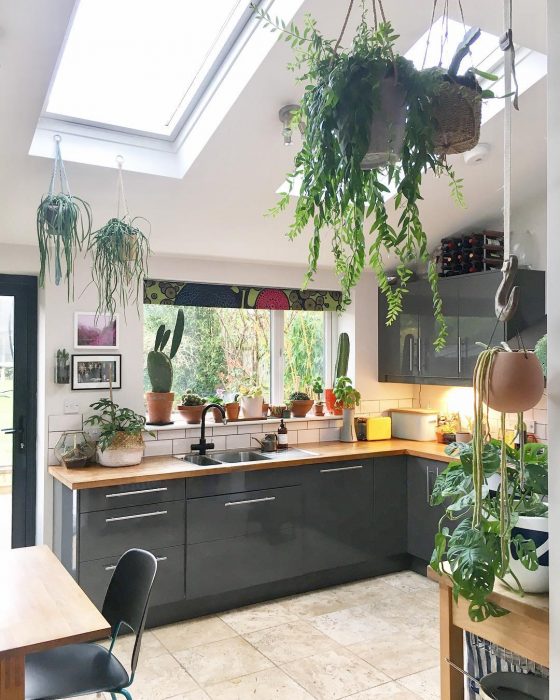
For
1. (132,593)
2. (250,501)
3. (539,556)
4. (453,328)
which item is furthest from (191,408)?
(539,556)

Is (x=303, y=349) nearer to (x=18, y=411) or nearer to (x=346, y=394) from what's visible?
(x=346, y=394)

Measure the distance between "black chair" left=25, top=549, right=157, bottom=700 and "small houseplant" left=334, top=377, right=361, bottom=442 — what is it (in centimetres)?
264

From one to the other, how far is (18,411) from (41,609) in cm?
222

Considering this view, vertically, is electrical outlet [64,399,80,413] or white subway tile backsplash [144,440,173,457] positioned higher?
electrical outlet [64,399,80,413]

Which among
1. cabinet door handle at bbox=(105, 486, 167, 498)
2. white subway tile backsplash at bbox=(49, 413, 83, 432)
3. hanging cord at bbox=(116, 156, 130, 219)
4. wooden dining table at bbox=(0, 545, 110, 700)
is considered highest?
hanging cord at bbox=(116, 156, 130, 219)

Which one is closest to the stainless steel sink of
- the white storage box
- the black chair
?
the white storage box

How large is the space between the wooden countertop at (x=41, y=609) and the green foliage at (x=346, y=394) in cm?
276

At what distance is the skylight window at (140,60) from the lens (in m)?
2.79

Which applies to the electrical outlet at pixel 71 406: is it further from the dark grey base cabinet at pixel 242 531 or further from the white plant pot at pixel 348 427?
the white plant pot at pixel 348 427

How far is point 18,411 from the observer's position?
398cm

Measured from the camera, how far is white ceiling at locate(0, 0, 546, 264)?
246 centimetres

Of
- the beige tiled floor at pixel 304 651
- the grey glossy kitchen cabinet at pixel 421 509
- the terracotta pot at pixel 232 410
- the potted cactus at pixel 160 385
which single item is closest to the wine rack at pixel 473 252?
the grey glossy kitchen cabinet at pixel 421 509

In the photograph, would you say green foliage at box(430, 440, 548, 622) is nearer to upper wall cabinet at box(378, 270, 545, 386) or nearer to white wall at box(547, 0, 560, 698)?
white wall at box(547, 0, 560, 698)

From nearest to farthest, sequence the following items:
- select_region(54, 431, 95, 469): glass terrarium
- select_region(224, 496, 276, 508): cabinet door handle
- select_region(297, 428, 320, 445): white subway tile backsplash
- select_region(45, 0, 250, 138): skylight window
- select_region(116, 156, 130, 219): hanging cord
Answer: select_region(45, 0, 250, 138): skylight window → select_region(116, 156, 130, 219): hanging cord → select_region(54, 431, 95, 469): glass terrarium → select_region(224, 496, 276, 508): cabinet door handle → select_region(297, 428, 320, 445): white subway tile backsplash
